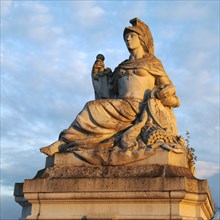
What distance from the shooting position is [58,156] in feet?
29.2

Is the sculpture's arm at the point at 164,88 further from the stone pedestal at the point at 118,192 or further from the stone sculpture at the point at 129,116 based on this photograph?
the stone pedestal at the point at 118,192

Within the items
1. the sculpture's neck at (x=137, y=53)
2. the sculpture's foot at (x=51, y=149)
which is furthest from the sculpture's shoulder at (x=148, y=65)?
the sculpture's foot at (x=51, y=149)

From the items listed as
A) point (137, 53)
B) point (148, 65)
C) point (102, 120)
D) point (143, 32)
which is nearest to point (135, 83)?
point (148, 65)

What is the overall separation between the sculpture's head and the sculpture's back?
0.54m

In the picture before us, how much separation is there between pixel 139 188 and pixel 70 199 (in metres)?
1.38

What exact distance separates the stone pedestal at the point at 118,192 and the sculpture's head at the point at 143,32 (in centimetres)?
341

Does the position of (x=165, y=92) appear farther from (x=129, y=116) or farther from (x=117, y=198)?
(x=117, y=198)

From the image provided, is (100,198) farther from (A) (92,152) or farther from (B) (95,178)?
(A) (92,152)

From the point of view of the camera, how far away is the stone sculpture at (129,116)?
28.2 ft

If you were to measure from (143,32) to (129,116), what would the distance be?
2538 millimetres

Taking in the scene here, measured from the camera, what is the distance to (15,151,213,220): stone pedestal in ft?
25.2

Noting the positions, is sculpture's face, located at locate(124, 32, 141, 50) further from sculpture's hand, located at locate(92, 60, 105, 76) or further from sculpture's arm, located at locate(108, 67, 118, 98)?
sculpture's hand, located at locate(92, 60, 105, 76)

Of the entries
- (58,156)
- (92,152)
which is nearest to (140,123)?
(92,152)

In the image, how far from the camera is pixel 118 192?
7859 mm
